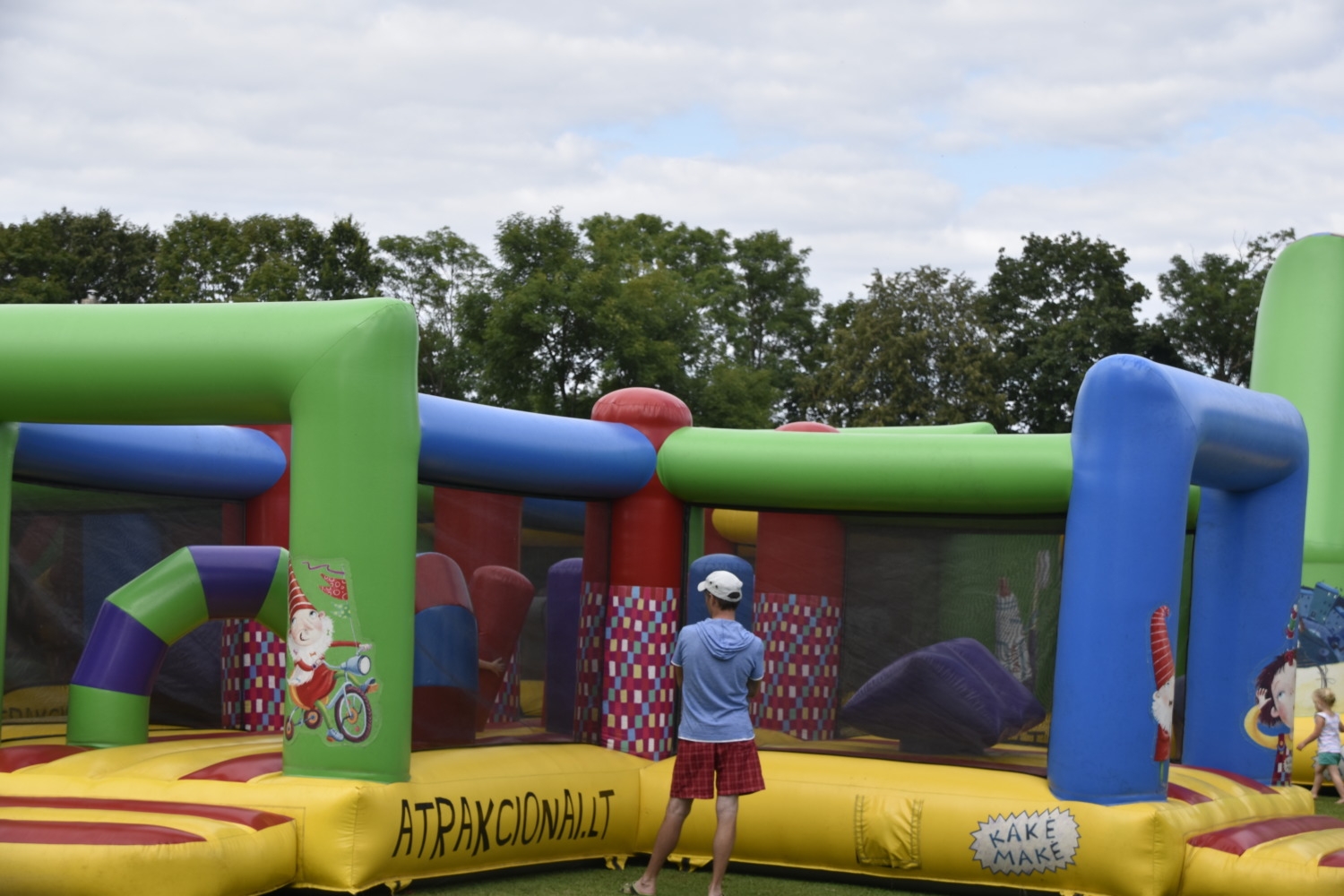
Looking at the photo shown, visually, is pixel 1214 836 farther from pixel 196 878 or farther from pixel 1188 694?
pixel 196 878

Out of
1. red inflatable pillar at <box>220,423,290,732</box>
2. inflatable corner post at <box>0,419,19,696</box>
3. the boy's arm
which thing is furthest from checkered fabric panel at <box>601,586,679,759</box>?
the boy's arm

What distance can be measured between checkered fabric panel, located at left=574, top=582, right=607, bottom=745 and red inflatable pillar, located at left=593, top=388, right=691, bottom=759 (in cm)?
5

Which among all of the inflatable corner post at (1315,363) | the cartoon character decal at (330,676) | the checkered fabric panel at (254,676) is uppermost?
the inflatable corner post at (1315,363)

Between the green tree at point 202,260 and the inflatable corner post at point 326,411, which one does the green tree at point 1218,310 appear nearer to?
the green tree at point 202,260

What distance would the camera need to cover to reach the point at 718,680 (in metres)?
5.35

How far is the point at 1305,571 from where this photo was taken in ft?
34.7

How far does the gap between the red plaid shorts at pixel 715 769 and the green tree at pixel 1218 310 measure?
25.4 metres

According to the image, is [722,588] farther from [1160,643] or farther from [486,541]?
[1160,643]

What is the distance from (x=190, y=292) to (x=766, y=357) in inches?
549

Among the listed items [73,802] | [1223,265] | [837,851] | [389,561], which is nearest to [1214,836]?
[837,851]

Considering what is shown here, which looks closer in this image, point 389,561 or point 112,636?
point 389,561

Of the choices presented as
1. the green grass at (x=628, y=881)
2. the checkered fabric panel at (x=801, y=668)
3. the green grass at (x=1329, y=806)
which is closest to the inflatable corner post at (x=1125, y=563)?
the green grass at (x=628, y=881)

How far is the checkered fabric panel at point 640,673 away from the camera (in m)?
6.79

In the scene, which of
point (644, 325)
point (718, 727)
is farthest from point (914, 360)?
point (718, 727)
